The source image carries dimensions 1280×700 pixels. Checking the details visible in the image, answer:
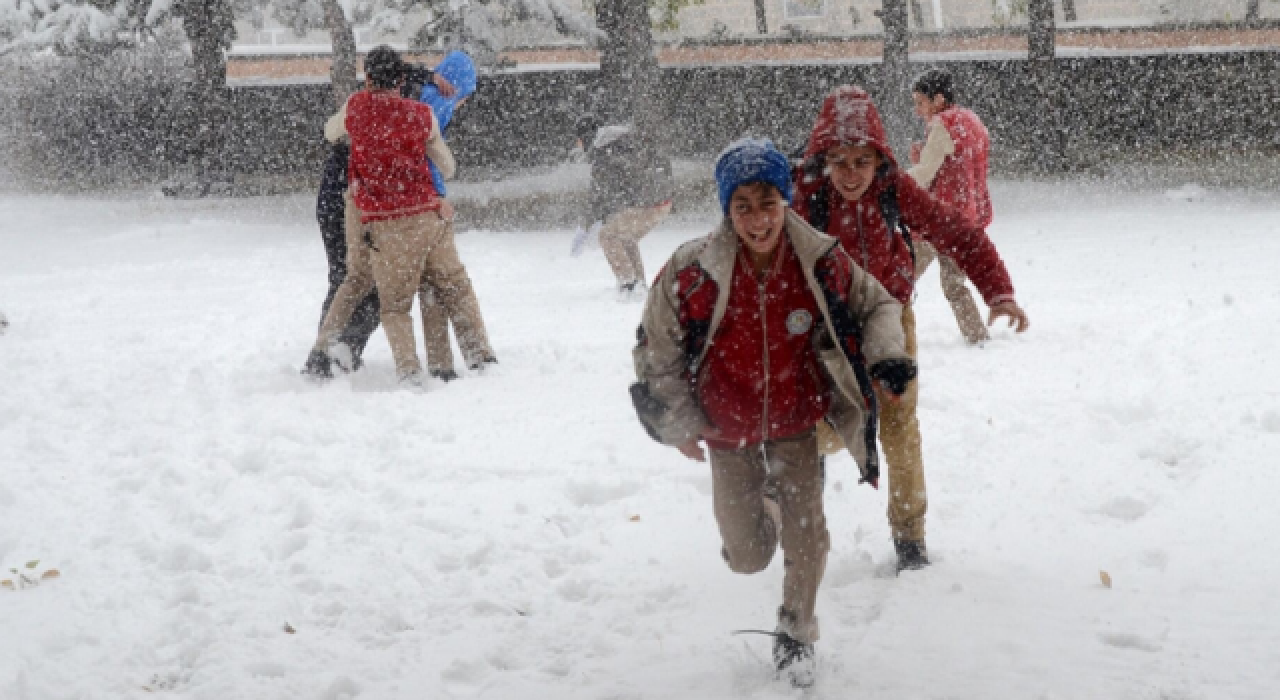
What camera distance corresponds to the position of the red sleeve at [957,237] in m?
4.20

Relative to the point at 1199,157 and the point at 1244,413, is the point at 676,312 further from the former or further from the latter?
the point at 1199,157

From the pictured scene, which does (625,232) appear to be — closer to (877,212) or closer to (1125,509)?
(1125,509)

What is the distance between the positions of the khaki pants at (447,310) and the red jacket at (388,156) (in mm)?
375

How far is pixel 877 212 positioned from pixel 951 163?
404 centimetres

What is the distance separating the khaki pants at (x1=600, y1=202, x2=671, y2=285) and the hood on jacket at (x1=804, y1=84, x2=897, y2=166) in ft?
21.0

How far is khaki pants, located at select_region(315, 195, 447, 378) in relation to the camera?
7148 mm

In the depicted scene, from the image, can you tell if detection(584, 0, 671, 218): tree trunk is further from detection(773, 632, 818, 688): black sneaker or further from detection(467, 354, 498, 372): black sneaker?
detection(773, 632, 818, 688): black sneaker

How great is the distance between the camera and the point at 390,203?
23.2 ft

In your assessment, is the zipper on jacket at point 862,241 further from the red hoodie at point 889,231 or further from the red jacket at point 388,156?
the red jacket at point 388,156

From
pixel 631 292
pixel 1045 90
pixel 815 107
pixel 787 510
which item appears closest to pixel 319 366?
pixel 631 292

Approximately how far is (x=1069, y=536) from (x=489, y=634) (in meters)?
2.33

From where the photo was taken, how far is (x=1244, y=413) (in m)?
6.24

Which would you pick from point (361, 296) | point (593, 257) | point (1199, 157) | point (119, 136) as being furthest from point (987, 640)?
point (119, 136)

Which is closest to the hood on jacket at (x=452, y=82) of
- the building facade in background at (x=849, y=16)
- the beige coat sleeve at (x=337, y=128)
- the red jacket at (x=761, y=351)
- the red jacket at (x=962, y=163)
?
the beige coat sleeve at (x=337, y=128)
